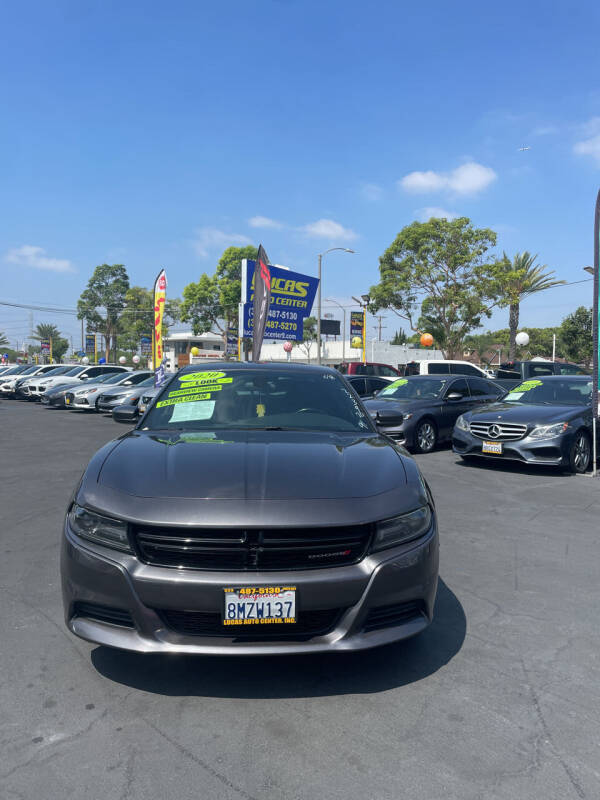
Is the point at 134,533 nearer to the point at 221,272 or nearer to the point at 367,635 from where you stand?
the point at 367,635

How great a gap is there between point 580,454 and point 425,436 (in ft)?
9.89

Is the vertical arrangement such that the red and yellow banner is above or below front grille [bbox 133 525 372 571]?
above

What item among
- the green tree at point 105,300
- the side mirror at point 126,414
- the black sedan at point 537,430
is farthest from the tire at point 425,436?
the green tree at point 105,300

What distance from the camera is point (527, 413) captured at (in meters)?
9.76

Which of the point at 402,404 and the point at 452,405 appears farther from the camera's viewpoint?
the point at 452,405

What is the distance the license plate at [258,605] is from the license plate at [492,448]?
750cm

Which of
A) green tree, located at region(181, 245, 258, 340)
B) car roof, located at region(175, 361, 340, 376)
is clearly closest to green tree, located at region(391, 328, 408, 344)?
green tree, located at region(181, 245, 258, 340)

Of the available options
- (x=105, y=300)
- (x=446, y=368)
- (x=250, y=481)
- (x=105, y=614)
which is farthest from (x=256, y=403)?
(x=105, y=300)

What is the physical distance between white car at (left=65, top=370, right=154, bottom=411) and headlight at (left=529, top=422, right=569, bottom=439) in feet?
51.8

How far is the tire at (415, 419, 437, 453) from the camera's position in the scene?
11.9 meters

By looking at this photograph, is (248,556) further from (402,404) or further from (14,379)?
(14,379)

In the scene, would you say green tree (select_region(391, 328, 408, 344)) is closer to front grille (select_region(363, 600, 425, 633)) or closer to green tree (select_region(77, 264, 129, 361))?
green tree (select_region(77, 264, 129, 361))

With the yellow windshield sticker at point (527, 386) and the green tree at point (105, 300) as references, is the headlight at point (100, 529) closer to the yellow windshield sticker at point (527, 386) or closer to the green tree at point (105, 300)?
the yellow windshield sticker at point (527, 386)

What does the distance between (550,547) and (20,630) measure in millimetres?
4112
